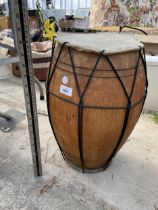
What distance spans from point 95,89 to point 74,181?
2.13 ft

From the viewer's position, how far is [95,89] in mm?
1159

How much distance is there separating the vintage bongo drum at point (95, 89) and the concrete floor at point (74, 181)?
234 millimetres

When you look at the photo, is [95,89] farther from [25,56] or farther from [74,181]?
[74,181]

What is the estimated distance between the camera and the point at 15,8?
1007mm

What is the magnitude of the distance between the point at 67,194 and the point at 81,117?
49 cm

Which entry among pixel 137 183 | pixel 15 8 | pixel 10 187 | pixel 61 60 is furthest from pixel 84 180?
pixel 15 8

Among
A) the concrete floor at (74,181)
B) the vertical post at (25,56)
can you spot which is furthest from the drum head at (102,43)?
the concrete floor at (74,181)

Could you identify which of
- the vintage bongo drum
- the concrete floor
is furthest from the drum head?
the concrete floor

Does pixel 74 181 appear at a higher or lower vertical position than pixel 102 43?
lower

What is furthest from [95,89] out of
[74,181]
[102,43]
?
[74,181]

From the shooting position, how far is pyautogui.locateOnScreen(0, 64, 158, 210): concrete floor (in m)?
1.31

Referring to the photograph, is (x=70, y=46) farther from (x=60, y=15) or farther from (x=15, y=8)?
(x=60, y=15)

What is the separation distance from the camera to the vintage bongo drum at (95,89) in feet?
3.76

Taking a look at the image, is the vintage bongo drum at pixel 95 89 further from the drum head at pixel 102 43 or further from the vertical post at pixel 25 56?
the vertical post at pixel 25 56
